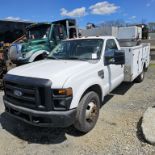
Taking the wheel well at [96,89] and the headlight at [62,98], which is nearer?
the headlight at [62,98]

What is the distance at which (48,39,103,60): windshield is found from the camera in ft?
15.8

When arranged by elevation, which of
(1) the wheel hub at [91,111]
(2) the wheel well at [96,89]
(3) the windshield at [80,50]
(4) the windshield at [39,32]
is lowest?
(1) the wheel hub at [91,111]

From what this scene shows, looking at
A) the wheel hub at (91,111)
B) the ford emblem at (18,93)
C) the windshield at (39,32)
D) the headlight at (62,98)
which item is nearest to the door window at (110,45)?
the wheel hub at (91,111)

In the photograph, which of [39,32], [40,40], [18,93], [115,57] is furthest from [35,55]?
[18,93]

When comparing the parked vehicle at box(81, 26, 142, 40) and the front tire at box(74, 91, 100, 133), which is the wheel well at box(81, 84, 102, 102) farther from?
the parked vehicle at box(81, 26, 142, 40)

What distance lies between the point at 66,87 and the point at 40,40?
6.83m

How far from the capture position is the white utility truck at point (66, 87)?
3507 mm

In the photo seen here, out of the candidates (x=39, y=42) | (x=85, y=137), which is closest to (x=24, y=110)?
(x=85, y=137)

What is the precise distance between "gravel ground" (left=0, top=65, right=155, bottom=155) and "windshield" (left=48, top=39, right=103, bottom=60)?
150cm

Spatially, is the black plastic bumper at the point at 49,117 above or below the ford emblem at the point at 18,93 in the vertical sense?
below

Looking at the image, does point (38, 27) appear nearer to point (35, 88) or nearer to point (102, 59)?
point (102, 59)

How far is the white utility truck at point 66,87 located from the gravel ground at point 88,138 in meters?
0.33

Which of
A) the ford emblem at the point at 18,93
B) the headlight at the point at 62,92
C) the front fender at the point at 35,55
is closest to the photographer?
the headlight at the point at 62,92

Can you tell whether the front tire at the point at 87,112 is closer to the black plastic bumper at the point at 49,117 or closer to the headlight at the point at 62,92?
the black plastic bumper at the point at 49,117
